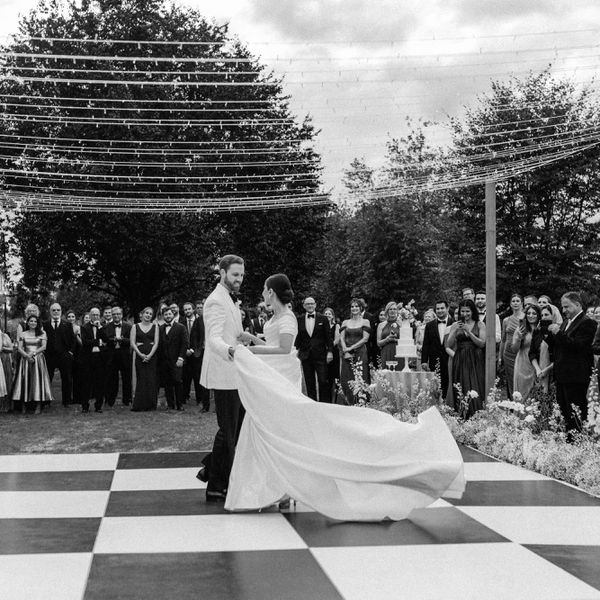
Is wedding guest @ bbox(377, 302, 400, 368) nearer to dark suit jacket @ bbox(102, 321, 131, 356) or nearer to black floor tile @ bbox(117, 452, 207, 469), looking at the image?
dark suit jacket @ bbox(102, 321, 131, 356)

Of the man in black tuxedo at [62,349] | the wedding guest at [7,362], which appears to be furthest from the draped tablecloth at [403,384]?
the wedding guest at [7,362]

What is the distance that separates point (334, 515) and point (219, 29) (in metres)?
24.6

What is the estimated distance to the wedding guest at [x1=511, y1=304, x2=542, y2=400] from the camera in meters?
11.3

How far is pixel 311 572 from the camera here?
4578 millimetres

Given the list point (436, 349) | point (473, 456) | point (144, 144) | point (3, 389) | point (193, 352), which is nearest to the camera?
point (473, 456)

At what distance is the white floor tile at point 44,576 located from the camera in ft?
13.7

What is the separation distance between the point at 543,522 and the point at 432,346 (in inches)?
304

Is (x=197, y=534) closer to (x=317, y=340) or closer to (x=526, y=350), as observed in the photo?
(x=526, y=350)

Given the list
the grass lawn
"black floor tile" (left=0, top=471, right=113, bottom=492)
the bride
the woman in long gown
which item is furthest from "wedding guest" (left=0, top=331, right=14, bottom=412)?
the bride

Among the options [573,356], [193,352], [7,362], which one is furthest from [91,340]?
[573,356]

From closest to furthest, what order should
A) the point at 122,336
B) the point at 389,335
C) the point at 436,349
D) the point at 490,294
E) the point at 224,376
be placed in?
the point at 224,376 → the point at 490,294 → the point at 436,349 → the point at 389,335 → the point at 122,336

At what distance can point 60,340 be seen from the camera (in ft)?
50.0

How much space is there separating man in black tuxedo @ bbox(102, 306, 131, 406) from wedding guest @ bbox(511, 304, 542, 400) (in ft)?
21.8

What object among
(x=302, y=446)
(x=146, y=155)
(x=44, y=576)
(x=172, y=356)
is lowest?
(x=44, y=576)
